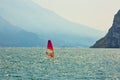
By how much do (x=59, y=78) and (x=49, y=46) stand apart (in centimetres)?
1475

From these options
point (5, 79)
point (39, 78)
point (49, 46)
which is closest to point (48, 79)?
point (39, 78)

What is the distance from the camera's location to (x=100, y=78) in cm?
10075

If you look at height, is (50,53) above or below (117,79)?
above

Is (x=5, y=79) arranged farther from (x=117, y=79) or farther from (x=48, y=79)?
(x=117, y=79)

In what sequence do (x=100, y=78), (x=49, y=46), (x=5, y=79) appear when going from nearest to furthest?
(x=5, y=79) → (x=100, y=78) → (x=49, y=46)

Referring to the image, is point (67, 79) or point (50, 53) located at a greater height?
point (50, 53)

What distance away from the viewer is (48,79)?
94.4m

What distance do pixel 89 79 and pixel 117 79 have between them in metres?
7.02

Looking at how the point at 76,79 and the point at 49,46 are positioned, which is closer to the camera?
the point at 76,79

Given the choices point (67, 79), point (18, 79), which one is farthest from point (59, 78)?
point (18, 79)

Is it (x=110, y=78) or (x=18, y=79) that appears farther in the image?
(x=110, y=78)

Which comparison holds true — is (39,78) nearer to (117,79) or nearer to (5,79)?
(5,79)

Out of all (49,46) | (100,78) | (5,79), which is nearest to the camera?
(5,79)

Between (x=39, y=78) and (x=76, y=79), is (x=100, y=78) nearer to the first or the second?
(x=76, y=79)
